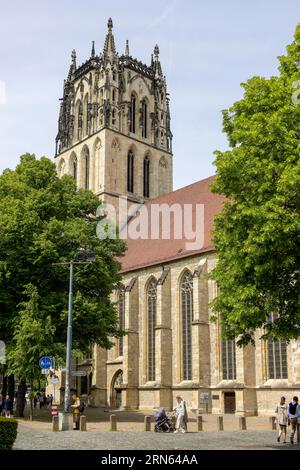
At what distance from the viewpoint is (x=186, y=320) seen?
36406 millimetres

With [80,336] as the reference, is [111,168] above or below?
above

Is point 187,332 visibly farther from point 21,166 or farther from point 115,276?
point 21,166

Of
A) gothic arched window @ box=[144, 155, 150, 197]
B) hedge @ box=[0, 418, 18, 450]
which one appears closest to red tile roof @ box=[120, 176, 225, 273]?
gothic arched window @ box=[144, 155, 150, 197]

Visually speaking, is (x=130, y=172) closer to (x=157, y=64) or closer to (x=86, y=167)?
(x=86, y=167)

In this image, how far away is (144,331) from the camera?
129ft

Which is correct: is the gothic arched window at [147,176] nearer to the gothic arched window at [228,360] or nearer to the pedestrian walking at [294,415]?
the gothic arched window at [228,360]

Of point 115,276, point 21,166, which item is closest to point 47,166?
point 21,166

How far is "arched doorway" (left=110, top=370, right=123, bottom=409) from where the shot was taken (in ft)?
134

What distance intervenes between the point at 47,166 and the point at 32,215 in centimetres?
413

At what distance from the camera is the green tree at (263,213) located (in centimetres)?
1573

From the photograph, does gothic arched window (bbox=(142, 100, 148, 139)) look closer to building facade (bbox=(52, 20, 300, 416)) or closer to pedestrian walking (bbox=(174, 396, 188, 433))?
building facade (bbox=(52, 20, 300, 416))

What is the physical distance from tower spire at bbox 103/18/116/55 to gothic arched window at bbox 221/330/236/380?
35370mm

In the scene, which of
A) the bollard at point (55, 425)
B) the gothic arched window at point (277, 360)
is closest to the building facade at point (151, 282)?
the gothic arched window at point (277, 360)

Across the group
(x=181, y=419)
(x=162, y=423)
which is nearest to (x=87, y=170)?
(x=162, y=423)
